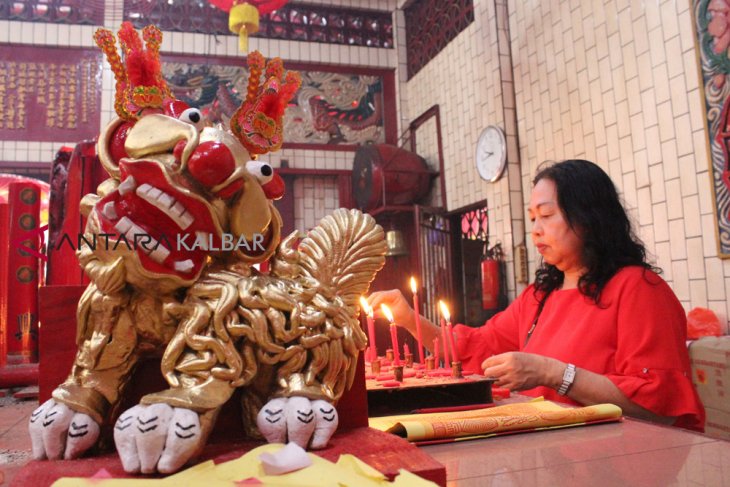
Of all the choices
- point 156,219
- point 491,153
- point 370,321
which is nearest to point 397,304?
point 370,321

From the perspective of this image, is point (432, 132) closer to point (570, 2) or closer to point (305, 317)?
point (570, 2)

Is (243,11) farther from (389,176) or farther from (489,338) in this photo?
(489,338)

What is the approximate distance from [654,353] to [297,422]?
101 centimetres

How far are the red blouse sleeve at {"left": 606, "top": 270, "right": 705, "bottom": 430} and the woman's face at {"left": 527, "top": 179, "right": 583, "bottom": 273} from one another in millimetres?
178

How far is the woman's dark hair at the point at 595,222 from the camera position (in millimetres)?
1464

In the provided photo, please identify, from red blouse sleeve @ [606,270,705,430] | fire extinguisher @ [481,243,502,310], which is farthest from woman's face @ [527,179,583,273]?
fire extinguisher @ [481,243,502,310]

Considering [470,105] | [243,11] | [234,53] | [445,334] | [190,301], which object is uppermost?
[234,53]

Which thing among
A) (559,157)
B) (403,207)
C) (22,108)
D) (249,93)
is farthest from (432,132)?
(249,93)

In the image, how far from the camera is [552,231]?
4.91ft

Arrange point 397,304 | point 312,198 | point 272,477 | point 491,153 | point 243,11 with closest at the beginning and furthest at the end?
1. point 272,477
2. point 397,304
3. point 243,11
4. point 491,153
5. point 312,198

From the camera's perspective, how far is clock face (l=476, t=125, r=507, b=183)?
3704 millimetres

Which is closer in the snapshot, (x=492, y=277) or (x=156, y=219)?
(x=156, y=219)

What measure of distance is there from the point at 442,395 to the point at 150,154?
2.27 ft

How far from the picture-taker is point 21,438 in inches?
31.9
